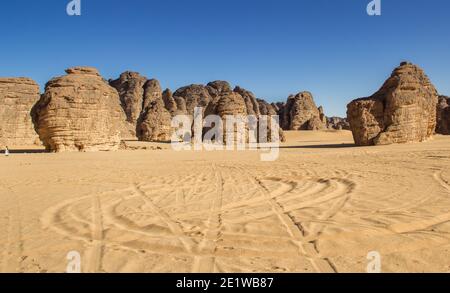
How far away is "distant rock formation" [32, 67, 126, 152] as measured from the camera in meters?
17.8

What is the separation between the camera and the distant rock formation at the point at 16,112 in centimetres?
2772

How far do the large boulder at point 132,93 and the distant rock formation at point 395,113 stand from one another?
4035cm

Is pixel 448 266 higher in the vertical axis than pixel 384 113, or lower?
lower

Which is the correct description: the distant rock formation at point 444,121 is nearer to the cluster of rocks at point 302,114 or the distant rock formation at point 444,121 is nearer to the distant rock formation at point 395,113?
the cluster of rocks at point 302,114

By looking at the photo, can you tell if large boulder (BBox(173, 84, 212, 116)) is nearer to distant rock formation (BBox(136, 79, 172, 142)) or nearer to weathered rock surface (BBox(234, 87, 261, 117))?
weathered rock surface (BBox(234, 87, 261, 117))

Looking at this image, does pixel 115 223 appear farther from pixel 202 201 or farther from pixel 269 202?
pixel 269 202

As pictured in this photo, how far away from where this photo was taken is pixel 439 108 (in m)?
35.6

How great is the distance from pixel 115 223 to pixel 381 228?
3.26 m

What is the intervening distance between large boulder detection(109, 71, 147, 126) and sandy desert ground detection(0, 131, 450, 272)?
47416 mm

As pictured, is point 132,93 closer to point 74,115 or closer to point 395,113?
point 74,115

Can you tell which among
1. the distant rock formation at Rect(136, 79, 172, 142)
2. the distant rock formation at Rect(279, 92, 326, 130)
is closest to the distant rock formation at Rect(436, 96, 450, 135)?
the distant rock formation at Rect(279, 92, 326, 130)
